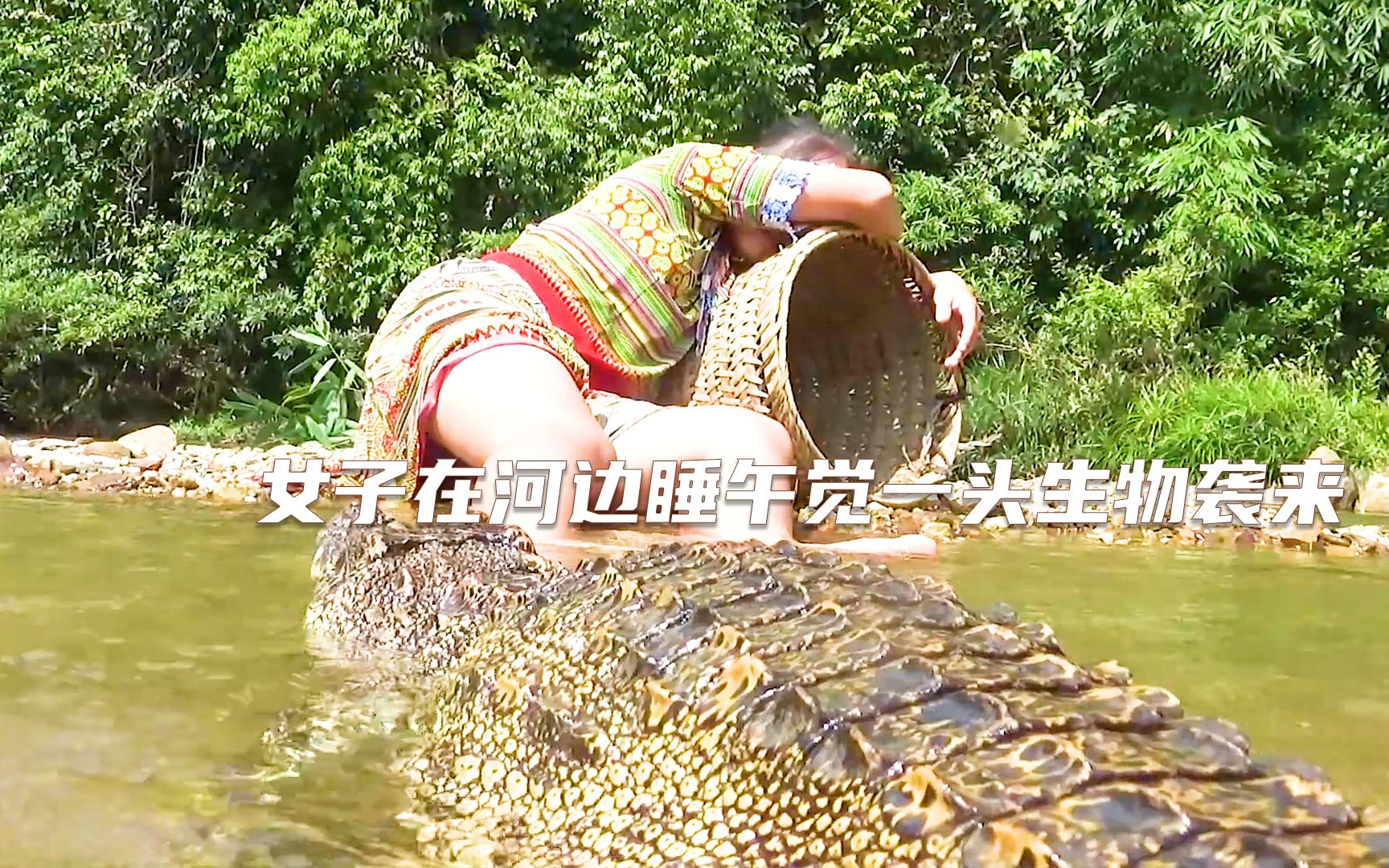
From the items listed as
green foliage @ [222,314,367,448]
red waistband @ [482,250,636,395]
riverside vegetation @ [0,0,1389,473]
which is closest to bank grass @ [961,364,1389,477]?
riverside vegetation @ [0,0,1389,473]

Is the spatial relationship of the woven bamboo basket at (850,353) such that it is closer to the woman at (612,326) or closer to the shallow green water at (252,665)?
the woman at (612,326)

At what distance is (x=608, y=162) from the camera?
9.27 m

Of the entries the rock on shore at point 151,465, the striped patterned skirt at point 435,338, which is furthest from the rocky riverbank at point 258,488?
the striped patterned skirt at point 435,338

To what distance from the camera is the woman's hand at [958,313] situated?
311cm

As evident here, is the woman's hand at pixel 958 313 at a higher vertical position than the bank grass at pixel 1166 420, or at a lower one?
higher

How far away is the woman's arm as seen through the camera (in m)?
2.94

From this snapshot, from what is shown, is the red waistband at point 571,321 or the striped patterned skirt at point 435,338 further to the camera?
the red waistband at point 571,321

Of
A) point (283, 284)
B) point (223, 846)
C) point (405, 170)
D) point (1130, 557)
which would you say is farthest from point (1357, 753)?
point (283, 284)

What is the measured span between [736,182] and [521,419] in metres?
0.90

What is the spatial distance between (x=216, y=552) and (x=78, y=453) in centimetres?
429

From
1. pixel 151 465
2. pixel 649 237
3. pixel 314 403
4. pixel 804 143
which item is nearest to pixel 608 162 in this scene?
pixel 314 403

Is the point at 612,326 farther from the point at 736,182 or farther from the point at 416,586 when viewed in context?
the point at 416,586

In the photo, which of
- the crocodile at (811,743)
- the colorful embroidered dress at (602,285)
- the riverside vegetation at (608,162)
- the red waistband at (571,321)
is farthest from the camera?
the riverside vegetation at (608,162)

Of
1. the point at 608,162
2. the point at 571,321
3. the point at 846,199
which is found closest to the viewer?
the point at 571,321
